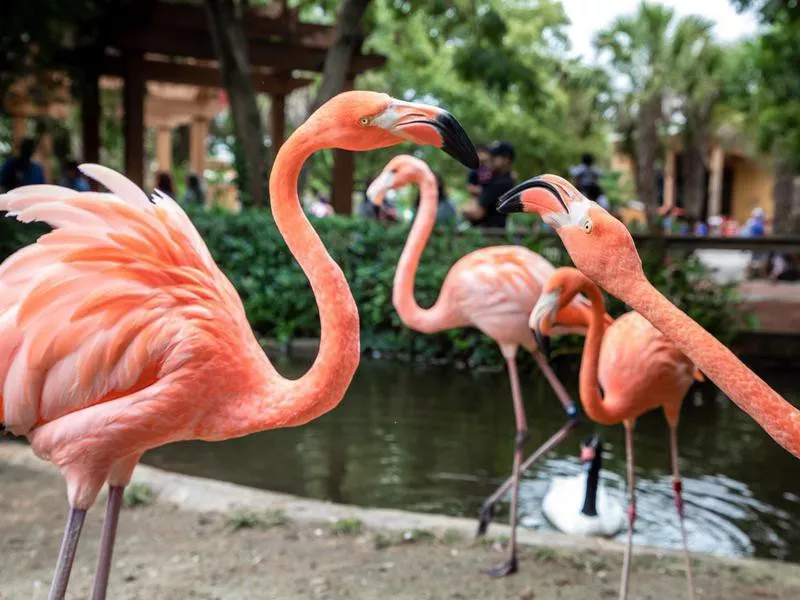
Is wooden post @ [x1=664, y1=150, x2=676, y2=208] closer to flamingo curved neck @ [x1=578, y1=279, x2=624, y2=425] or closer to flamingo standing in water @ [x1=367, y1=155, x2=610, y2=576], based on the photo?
flamingo standing in water @ [x1=367, y1=155, x2=610, y2=576]

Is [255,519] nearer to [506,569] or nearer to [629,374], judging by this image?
[506,569]

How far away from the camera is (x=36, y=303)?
7.07ft

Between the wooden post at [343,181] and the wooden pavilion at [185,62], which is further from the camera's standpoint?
the wooden post at [343,181]

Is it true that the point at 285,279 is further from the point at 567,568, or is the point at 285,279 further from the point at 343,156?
the point at 567,568

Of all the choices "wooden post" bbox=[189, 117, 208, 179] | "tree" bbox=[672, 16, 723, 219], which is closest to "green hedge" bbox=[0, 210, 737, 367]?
"wooden post" bbox=[189, 117, 208, 179]

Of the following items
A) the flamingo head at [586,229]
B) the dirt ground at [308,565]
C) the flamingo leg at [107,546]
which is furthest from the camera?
the dirt ground at [308,565]

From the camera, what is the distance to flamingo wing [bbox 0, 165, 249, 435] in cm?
215

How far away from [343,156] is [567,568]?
747 centimetres

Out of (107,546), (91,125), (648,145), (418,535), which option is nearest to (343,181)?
(91,125)

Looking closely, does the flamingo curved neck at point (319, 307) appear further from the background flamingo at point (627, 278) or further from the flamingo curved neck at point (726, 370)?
the flamingo curved neck at point (726, 370)

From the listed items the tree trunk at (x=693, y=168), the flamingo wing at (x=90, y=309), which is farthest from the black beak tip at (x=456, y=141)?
the tree trunk at (x=693, y=168)

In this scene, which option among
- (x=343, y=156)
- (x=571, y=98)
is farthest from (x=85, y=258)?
(x=571, y=98)

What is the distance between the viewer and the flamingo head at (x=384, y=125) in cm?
195

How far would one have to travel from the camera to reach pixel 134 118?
34.3ft
